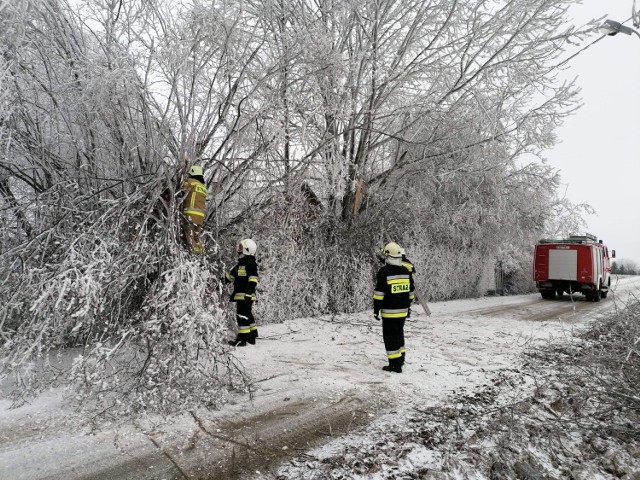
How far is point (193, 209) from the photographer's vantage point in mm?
4996

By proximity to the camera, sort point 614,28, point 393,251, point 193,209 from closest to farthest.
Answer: point 193,209
point 393,251
point 614,28

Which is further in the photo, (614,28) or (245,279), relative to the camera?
(614,28)

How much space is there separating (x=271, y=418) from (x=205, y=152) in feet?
12.7

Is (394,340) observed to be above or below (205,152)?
below

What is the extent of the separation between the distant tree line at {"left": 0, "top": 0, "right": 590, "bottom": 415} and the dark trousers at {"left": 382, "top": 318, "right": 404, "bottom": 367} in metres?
2.13

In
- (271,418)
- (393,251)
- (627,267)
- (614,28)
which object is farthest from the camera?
(627,267)

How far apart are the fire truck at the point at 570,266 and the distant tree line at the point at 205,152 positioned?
7221 mm

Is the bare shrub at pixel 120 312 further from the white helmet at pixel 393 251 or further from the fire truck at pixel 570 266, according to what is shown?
the fire truck at pixel 570 266

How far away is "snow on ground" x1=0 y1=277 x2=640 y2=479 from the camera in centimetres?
311

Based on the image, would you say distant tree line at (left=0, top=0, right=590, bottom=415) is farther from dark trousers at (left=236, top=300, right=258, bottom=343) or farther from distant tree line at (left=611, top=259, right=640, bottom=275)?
distant tree line at (left=611, top=259, right=640, bottom=275)

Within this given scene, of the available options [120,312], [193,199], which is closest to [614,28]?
[193,199]

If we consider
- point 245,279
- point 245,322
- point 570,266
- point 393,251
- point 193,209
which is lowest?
point 245,322

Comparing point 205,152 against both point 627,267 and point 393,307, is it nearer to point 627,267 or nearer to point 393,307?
point 393,307

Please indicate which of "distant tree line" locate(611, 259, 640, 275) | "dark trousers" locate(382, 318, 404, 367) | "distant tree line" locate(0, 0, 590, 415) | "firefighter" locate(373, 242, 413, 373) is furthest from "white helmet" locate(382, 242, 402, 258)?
"distant tree line" locate(611, 259, 640, 275)
